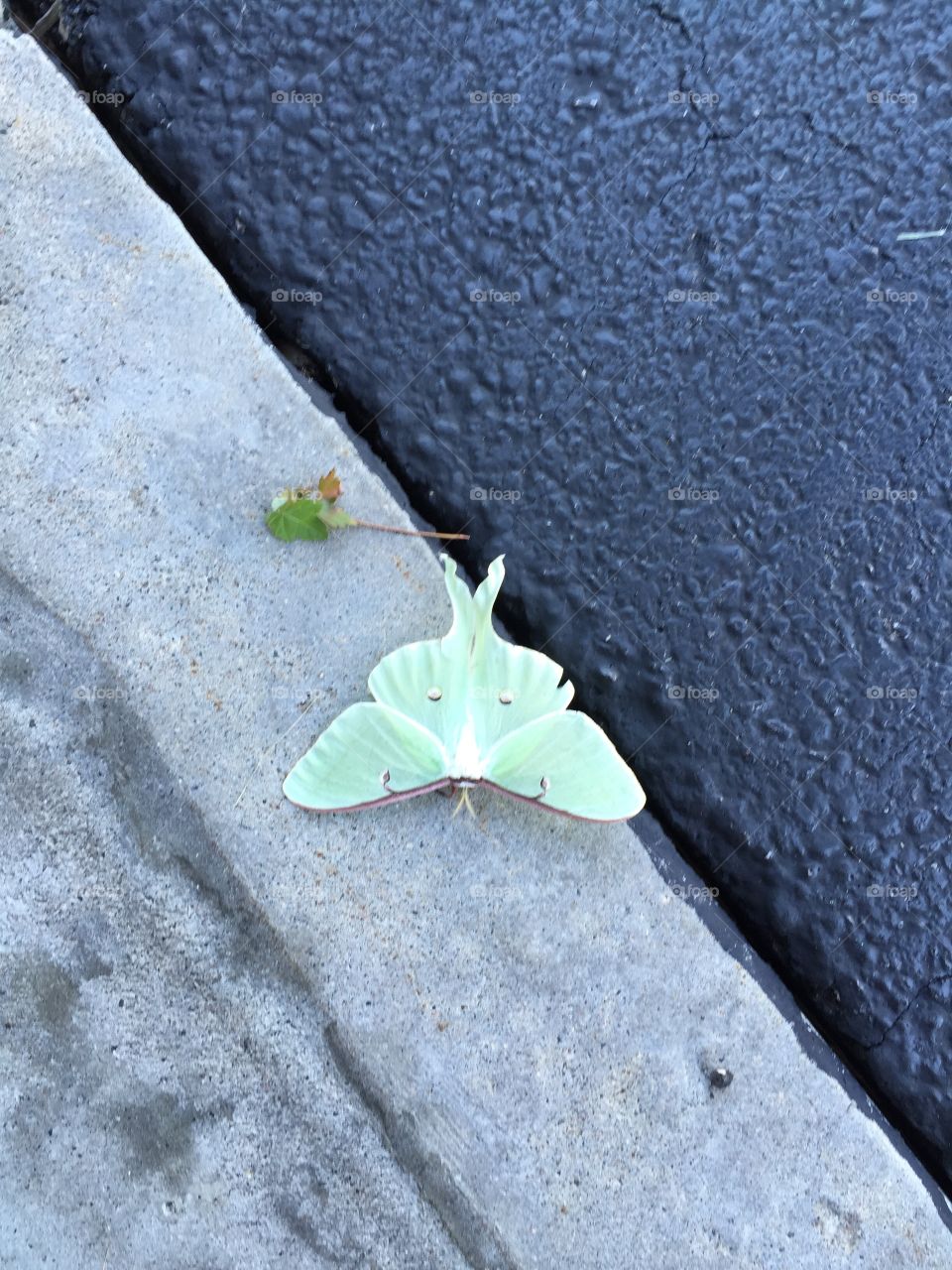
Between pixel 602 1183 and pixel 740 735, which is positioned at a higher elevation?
pixel 740 735

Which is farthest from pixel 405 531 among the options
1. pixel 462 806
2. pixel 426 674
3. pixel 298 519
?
pixel 462 806

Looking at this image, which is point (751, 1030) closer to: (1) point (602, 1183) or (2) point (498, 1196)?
(1) point (602, 1183)

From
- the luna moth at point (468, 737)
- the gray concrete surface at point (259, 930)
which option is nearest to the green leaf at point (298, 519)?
the gray concrete surface at point (259, 930)

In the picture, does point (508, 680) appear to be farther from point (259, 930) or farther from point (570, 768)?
point (259, 930)

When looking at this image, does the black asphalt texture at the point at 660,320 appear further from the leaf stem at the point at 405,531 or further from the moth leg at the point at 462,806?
the moth leg at the point at 462,806

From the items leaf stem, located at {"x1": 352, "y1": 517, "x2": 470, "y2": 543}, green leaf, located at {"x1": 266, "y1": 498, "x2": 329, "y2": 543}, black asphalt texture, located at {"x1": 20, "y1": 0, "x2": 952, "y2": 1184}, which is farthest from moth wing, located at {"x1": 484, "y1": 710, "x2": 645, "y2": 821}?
green leaf, located at {"x1": 266, "y1": 498, "x2": 329, "y2": 543}

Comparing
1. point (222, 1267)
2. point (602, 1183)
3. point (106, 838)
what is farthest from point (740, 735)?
point (222, 1267)
